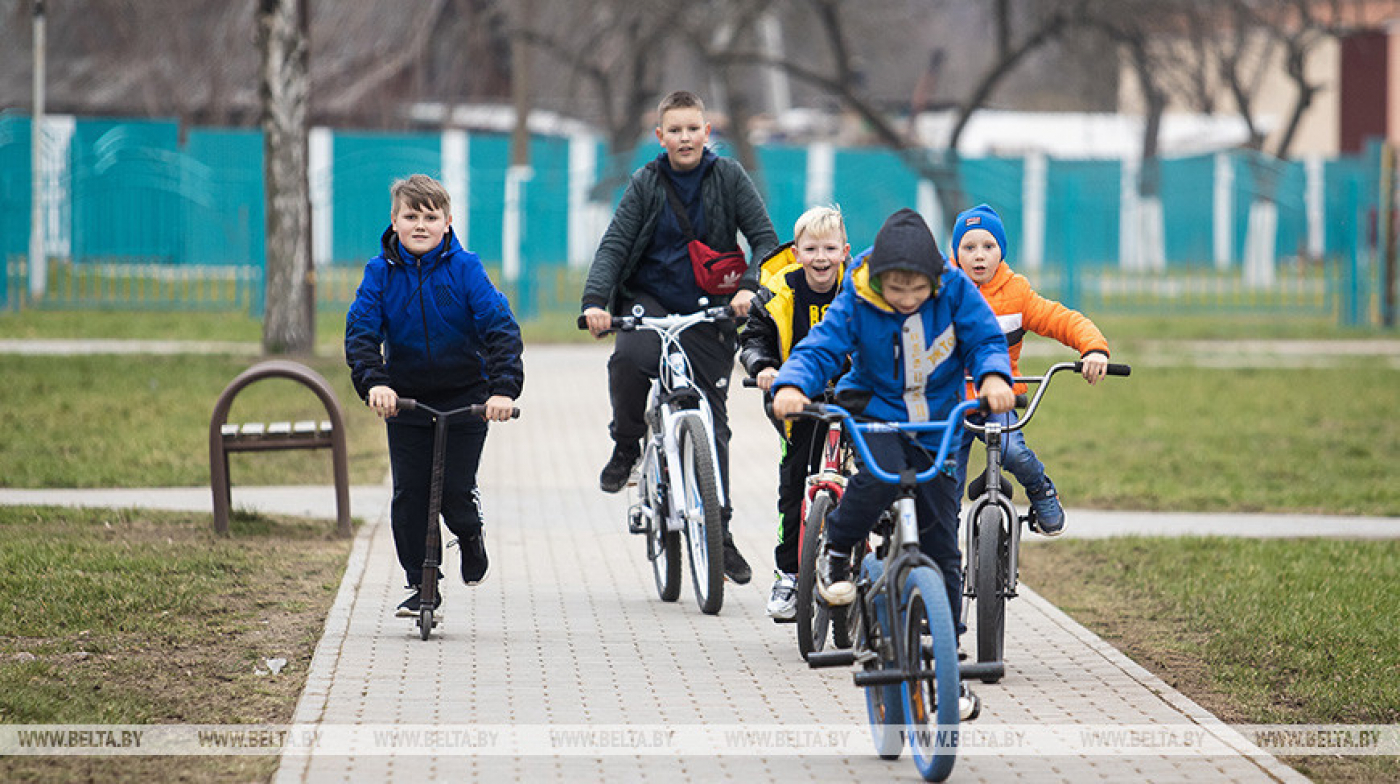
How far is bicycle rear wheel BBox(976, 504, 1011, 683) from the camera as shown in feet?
20.0

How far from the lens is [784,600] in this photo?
7.09m

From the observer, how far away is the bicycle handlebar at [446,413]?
6578mm

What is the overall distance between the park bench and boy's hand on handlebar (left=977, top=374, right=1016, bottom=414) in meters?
4.36

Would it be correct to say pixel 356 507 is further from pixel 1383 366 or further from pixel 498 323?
pixel 1383 366

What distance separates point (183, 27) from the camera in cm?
4162

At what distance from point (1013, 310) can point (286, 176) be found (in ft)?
42.0

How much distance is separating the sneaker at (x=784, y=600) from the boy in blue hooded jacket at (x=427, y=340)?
3.91 feet

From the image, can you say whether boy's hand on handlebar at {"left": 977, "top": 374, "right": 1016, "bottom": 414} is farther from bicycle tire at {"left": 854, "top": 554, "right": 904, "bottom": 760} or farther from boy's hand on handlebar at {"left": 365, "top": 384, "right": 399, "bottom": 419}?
boy's hand on handlebar at {"left": 365, "top": 384, "right": 399, "bottom": 419}

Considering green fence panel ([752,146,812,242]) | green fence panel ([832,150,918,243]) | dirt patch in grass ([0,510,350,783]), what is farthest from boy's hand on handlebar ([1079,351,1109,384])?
green fence panel ([832,150,918,243])

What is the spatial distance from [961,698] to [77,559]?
4.33m

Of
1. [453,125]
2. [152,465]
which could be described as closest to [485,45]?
[453,125]

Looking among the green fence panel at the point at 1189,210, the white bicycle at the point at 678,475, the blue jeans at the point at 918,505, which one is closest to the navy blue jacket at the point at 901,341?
the blue jeans at the point at 918,505

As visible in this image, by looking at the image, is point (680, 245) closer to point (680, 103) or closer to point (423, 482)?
point (680, 103)

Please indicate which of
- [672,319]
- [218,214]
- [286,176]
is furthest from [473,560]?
[218,214]
